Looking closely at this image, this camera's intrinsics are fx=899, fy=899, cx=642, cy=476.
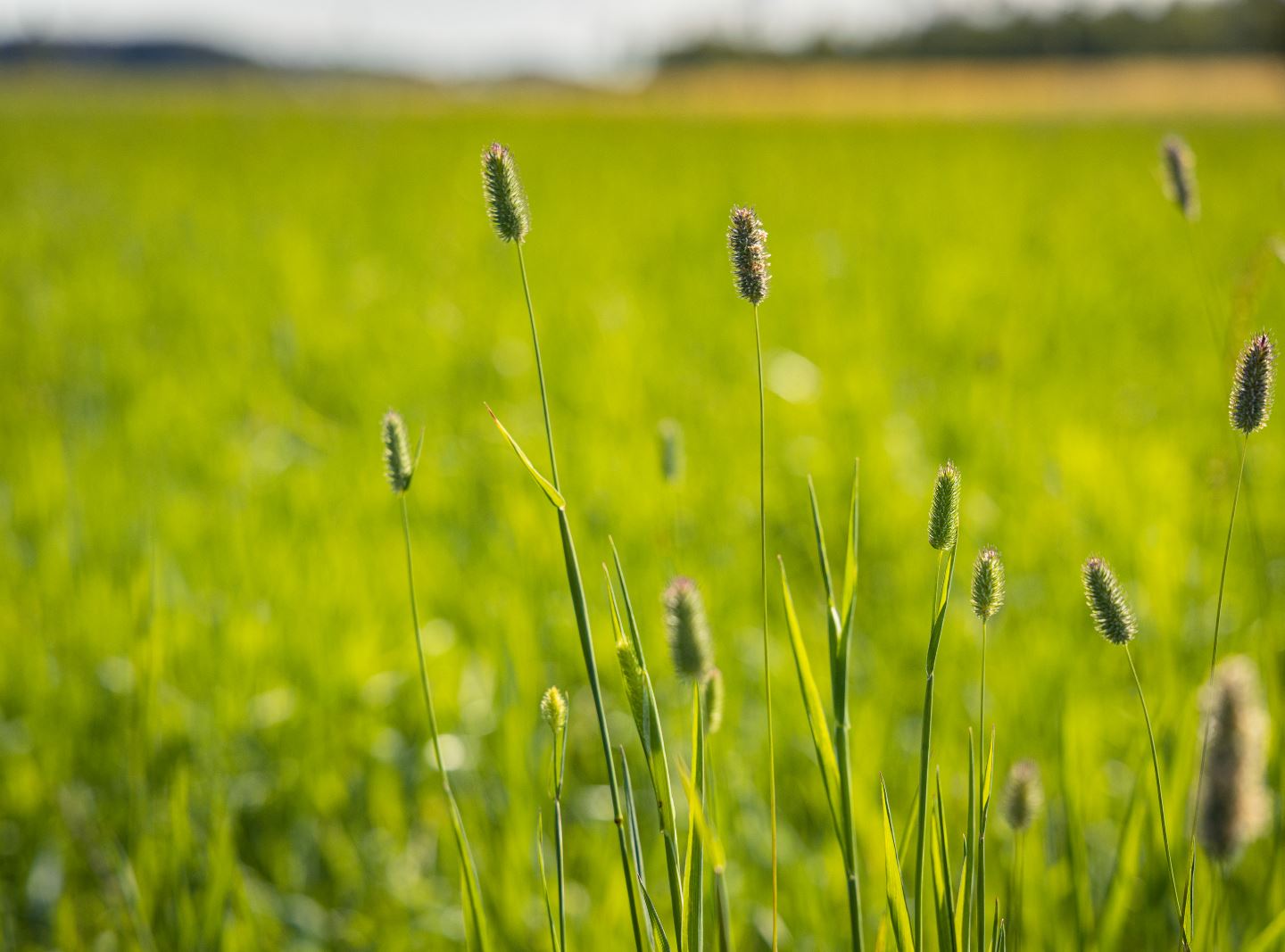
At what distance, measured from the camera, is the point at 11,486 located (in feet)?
9.08

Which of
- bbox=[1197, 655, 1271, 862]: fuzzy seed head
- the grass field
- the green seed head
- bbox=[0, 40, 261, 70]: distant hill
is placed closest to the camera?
bbox=[1197, 655, 1271, 862]: fuzzy seed head

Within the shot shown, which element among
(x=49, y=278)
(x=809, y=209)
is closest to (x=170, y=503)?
(x=49, y=278)

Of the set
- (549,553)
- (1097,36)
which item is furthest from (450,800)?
(1097,36)

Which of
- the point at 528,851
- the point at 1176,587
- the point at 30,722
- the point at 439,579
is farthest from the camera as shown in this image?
the point at 439,579

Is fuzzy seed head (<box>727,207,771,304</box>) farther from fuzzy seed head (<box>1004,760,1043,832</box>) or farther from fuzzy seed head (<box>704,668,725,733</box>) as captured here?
fuzzy seed head (<box>1004,760,1043,832</box>)

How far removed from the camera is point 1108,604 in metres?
0.67

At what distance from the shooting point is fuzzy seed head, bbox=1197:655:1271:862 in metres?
0.44

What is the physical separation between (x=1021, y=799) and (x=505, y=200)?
0.69m

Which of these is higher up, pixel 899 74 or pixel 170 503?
pixel 899 74

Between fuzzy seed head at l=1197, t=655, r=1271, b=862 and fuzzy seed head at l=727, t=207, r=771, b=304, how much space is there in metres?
0.36

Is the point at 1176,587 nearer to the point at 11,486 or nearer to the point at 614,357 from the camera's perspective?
the point at 614,357

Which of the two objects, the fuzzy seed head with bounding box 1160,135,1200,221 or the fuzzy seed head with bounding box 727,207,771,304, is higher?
the fuzzy seed head with bounding box 1160,135,1200,221

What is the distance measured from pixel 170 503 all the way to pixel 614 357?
1855 millimetres

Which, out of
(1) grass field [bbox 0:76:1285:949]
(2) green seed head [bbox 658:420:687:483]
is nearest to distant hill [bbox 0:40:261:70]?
(1) grass field [bbox 0:76:1285:949]
